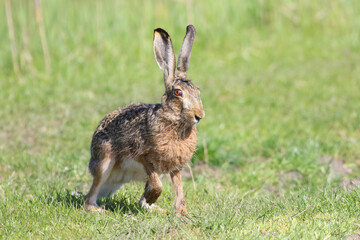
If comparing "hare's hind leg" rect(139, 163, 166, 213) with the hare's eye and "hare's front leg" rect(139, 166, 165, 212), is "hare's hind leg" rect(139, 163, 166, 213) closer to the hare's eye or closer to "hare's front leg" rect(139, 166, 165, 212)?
"hare's front leg" rect(139, 166, 165, 212)

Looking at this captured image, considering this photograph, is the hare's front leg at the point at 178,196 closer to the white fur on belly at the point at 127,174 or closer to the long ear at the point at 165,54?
the white fur on belly at the point at 127,174

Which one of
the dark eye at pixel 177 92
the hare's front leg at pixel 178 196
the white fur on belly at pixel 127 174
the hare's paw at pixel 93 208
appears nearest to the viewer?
the dark eye at pixel 177 92

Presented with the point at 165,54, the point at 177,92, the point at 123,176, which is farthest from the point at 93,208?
the point at 165,54

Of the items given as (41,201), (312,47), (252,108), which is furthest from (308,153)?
(312,47)

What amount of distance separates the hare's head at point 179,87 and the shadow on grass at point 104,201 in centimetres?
96

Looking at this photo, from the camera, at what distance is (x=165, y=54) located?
16.8 feet

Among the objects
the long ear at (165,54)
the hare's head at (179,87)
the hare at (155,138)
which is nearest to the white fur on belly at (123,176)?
the hare at (155,138)

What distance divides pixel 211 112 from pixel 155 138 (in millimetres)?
4567

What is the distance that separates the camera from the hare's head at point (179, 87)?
470 centimetres

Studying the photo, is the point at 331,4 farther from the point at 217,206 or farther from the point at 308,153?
the point at 217,206

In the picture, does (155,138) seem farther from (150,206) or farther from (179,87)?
(150,206)

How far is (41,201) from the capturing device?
5289 millimetres

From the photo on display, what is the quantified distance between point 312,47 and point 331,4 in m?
1.72

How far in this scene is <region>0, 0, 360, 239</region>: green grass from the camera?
182 inches
